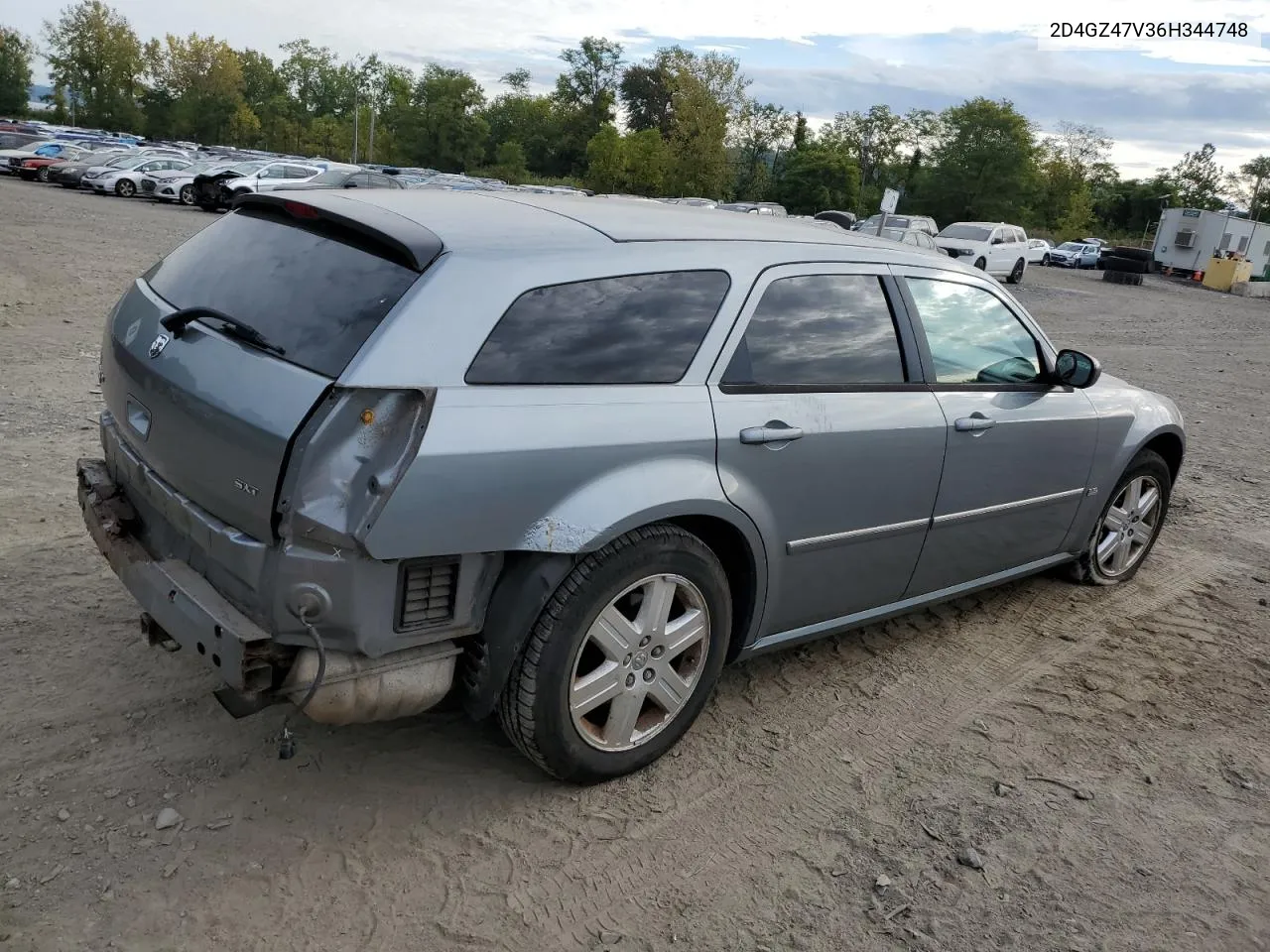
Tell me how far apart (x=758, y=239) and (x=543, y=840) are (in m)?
2.12

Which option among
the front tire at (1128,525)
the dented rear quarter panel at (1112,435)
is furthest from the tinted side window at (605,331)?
the front tire at (1128,525)

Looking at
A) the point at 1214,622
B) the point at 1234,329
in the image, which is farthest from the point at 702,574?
the point at 1234,329

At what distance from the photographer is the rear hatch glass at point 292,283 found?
276 cm

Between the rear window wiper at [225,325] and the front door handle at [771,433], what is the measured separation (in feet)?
4.66

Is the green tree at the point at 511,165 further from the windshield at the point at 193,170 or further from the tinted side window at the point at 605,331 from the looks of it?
the tinted side window at the point at 605,331

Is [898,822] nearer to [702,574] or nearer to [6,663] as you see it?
[702,574]

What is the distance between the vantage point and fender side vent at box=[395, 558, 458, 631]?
2695mm

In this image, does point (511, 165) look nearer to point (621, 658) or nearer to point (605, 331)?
point (605, 331)

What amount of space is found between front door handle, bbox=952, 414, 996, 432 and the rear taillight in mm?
2235

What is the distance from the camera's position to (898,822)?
324 cm

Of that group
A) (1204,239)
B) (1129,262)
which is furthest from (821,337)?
(1204,239)

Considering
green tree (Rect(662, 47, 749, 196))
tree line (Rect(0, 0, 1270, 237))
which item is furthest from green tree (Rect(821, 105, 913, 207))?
green tree (Rect(662, 47, 749, 196))

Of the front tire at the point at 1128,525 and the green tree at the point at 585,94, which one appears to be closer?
the front tire at the point at 1128,525

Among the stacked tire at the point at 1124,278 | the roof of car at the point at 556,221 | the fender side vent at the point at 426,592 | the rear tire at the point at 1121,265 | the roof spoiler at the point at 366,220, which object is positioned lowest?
the stacked tire at the point at 1124,278
